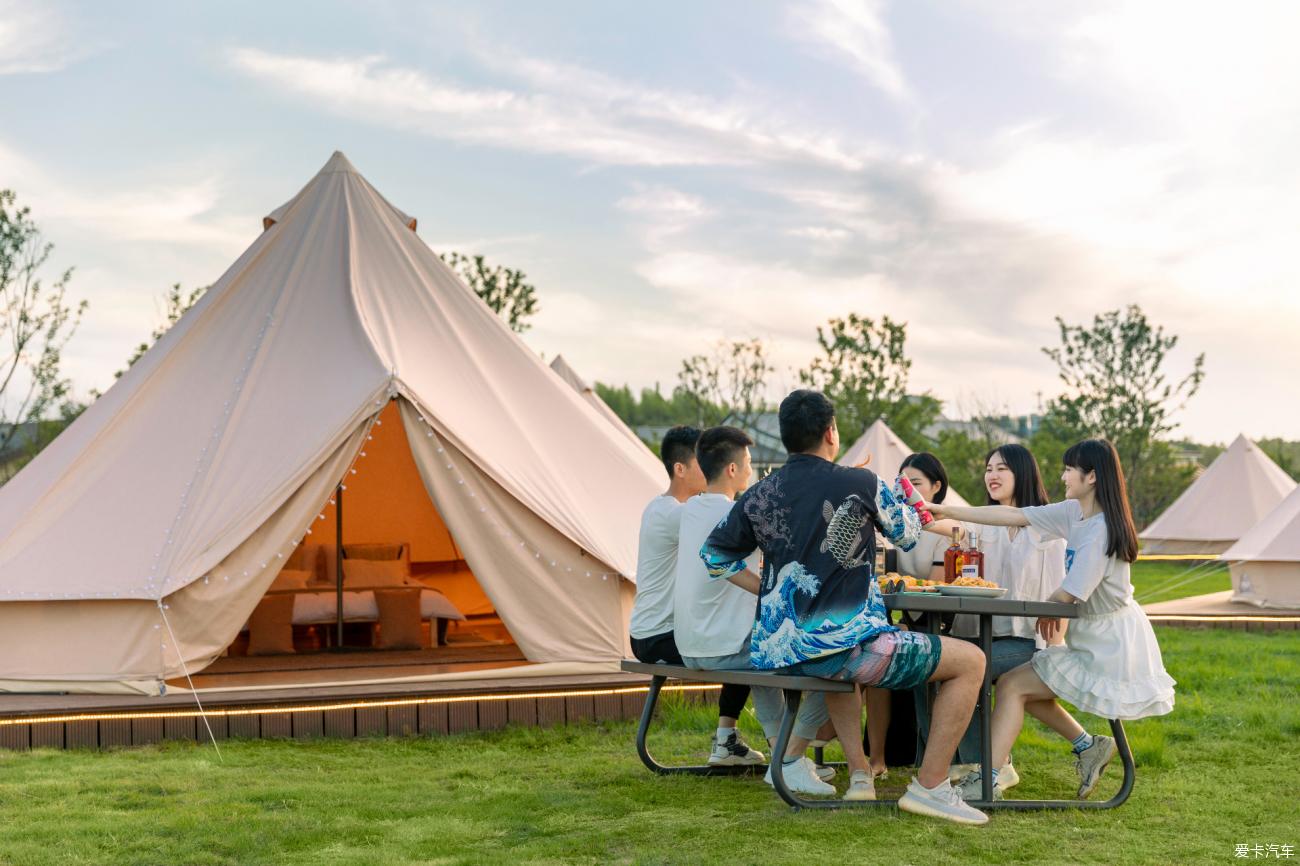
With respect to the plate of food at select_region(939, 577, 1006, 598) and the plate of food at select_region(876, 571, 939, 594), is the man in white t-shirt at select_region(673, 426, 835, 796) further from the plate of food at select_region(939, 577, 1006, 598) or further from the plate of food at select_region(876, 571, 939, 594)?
the plate of food at select_region(939, 577, 1006, 598)

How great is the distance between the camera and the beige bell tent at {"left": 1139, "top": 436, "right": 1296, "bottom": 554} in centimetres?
1734

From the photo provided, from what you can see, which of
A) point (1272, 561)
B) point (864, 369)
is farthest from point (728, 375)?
point (1272, 561)

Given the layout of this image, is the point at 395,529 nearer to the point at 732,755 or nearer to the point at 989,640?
the point at 732,755

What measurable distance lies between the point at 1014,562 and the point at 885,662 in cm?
103

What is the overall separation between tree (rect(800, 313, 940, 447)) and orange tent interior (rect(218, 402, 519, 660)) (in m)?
15.5

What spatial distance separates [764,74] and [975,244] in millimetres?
8354

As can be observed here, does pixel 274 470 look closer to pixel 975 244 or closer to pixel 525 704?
pixel 525 704

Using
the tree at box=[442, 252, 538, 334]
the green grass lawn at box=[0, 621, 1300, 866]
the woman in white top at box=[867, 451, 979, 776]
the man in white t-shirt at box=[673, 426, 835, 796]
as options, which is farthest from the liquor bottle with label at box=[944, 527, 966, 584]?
the tree at box=[442, 252, 538, 334]

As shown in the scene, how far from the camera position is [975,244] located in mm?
19109

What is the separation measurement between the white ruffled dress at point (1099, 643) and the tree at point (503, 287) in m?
19.0

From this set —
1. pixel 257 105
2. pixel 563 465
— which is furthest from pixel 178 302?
pixel 563 465

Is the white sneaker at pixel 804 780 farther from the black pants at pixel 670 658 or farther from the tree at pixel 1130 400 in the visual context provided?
the tree at pixel 1130 400

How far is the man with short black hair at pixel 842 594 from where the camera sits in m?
3.97

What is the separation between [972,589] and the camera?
4.25 metres
